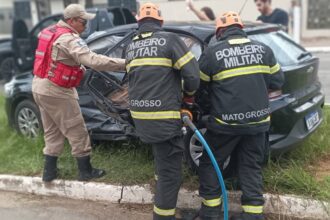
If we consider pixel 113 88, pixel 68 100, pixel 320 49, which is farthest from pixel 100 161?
pixel 320 49

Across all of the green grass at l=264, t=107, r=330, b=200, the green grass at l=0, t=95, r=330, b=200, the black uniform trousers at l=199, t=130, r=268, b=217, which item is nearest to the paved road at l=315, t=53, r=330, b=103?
the green grass at l=0, t=95, r=330, b=200

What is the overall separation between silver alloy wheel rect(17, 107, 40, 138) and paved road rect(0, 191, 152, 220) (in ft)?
4.80

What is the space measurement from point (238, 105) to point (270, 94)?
723 millimetres

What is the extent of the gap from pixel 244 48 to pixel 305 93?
3.77 ft

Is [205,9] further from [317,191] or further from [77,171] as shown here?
[317,191]

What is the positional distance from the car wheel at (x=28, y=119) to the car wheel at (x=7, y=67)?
281 inches

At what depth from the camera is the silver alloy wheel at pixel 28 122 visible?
598 centimetres

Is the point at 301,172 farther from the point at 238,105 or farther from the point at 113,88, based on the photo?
the point at 113,88

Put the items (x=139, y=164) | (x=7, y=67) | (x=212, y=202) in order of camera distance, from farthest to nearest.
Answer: (x=7, y=67) → (x=139, y=164) → (x=212, y=202)

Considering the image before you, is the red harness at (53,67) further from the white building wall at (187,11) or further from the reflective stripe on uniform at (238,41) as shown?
the white building wall at (187,11)

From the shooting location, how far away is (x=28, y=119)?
19.8ft

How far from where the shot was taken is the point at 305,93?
14.0 ft

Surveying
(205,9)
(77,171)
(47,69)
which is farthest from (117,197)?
(205,9)

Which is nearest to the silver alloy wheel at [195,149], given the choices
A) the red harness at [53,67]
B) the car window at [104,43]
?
the red harness at [53,67]
